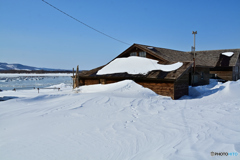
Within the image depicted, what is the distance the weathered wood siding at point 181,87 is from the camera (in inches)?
629

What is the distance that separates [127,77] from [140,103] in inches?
285

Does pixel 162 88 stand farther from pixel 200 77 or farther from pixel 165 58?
pixel 200 77

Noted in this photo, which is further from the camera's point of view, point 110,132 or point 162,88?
point 162,88

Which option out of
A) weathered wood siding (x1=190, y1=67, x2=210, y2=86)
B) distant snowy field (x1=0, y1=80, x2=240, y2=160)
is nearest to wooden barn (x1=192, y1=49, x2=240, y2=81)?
weathered wood siding (x1=190, y1=67, x2=210, y2=86)

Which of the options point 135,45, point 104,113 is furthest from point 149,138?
point 135,45

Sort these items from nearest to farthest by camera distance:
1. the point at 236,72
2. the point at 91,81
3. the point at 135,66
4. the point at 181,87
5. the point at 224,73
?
the point at 181,87 → the point at 135,66 → the point at 91,81 → the point at 224,73 → the point at 236,72

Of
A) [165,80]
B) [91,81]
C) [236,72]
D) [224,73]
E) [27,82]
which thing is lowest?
[27,82]

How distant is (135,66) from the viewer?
Result: 19922 millimetres

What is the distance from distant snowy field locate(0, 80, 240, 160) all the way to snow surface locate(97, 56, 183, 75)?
26.0ft

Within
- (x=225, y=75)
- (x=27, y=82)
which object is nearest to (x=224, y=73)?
(x=225, y=75)

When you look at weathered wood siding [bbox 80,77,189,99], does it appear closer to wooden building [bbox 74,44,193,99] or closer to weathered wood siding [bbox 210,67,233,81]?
wooden building [bbox 74,44,193,99]

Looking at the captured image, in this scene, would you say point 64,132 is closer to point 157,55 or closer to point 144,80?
point 144,80

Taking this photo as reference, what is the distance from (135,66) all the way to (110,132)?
13.9m

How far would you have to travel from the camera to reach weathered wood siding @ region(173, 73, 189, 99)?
1597cm
